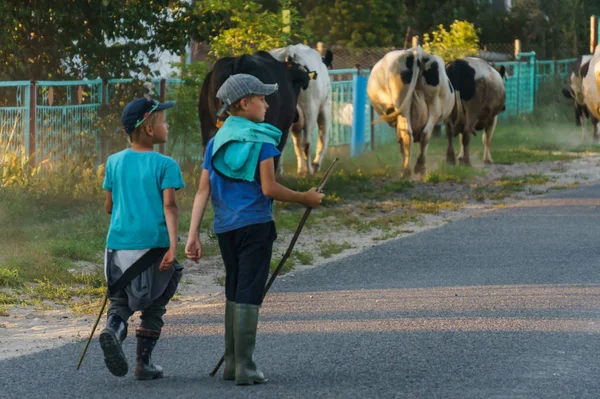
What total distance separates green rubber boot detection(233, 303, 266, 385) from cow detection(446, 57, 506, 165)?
50.2ft

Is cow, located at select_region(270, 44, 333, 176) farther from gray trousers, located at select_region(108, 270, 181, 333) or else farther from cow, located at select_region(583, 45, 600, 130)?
gray trousers, located at select_region(108, 270, 181, 333)

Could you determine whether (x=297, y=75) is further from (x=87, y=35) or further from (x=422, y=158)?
(x=422, y=158)

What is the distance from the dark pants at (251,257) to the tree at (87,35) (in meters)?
10.2

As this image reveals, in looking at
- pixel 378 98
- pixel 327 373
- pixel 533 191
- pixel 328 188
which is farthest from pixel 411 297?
pixel 378 98

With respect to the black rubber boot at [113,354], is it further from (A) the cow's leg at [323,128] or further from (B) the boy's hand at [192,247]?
(A) the cow's leg at [323,128]

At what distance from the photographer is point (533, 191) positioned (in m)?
17.8

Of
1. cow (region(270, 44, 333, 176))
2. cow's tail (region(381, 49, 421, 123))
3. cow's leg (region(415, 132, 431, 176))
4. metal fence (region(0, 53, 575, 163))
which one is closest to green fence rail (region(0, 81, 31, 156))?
metal fence (region(0, 53, 575, 163))

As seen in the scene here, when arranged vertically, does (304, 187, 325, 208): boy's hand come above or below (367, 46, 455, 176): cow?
below

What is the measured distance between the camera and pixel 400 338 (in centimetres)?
773

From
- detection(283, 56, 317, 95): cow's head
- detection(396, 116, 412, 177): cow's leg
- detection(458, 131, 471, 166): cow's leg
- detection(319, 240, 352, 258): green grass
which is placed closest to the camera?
detection(319, 240, 352, 258): green grass

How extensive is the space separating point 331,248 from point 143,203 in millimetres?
5637

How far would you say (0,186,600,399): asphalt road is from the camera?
21.2ft

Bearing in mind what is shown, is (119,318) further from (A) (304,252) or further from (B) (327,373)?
(A) (304,252)

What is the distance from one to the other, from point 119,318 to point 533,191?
39.3 feet
